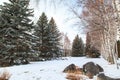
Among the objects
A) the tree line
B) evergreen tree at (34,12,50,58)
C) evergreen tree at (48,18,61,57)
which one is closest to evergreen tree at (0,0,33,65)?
the tree line

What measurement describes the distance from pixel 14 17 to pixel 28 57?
13.9ft

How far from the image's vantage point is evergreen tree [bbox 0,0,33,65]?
21053 millimetres

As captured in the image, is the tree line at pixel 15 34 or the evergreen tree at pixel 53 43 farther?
the evergreen tree at pixel 53 43

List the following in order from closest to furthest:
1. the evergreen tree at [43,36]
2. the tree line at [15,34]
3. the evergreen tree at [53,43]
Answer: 1. the tree line at [15,34]
2. the evergreen tree at [43,36]
3. the evergreen tree at [53,43]

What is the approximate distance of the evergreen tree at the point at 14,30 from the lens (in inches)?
829

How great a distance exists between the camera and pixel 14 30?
21.5 metres

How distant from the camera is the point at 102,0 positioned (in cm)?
1602

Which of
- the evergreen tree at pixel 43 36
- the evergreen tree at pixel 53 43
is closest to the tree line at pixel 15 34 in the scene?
the evergreen tree at pixel 43 36

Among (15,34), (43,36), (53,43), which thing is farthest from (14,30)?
(53,43)

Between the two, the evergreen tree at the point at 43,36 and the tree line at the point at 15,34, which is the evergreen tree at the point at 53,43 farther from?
the tree line at the point at 15,34

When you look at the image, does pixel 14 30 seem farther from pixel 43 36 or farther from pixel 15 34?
pixel 43 36

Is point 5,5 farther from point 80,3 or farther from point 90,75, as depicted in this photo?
point 90,75

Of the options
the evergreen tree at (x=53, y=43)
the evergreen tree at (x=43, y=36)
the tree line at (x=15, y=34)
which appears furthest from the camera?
the evergreen tree at (x=53, y=43)

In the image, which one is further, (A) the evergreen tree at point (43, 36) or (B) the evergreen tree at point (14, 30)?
(A) the evergreen tree at point (43, 36)
